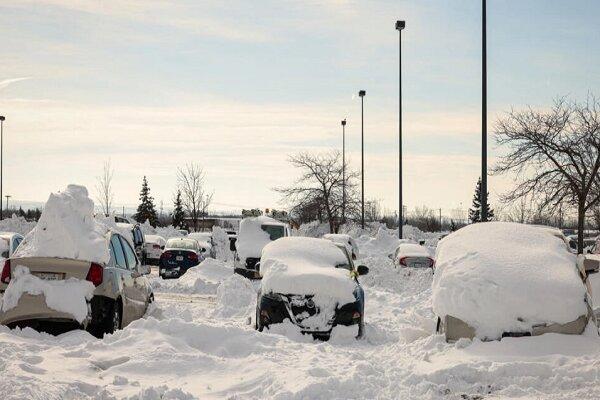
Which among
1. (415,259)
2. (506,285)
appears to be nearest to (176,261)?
(415,259)

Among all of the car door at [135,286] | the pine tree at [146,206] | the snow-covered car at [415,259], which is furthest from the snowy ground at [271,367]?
the pine tree at [146,206]

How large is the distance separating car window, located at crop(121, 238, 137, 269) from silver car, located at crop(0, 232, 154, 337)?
0.44 m

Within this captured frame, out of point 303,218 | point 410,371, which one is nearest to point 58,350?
point 410,371

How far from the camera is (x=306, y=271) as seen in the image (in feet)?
37.2

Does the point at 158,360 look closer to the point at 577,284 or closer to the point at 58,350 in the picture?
the point at 58,350

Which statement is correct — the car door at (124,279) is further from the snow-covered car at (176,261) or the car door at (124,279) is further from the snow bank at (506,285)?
the snow-covered car at (176,261)

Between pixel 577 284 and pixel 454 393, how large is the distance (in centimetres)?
269

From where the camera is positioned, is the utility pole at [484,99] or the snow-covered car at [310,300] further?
the utility pole at [484,99]

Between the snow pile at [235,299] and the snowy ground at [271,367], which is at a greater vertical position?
the snowy ground at [271,367]

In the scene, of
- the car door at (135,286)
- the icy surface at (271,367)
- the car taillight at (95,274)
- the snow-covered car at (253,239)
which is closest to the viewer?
the icy surface at (271,367)

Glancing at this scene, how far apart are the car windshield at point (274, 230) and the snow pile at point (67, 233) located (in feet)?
50.3

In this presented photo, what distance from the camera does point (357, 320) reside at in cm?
1101

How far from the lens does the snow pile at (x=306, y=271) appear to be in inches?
432

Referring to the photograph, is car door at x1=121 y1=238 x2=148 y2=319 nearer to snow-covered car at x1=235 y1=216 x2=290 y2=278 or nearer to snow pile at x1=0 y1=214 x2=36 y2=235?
snow-covered car at x1=235 y1=216 x2=290 y2=278
